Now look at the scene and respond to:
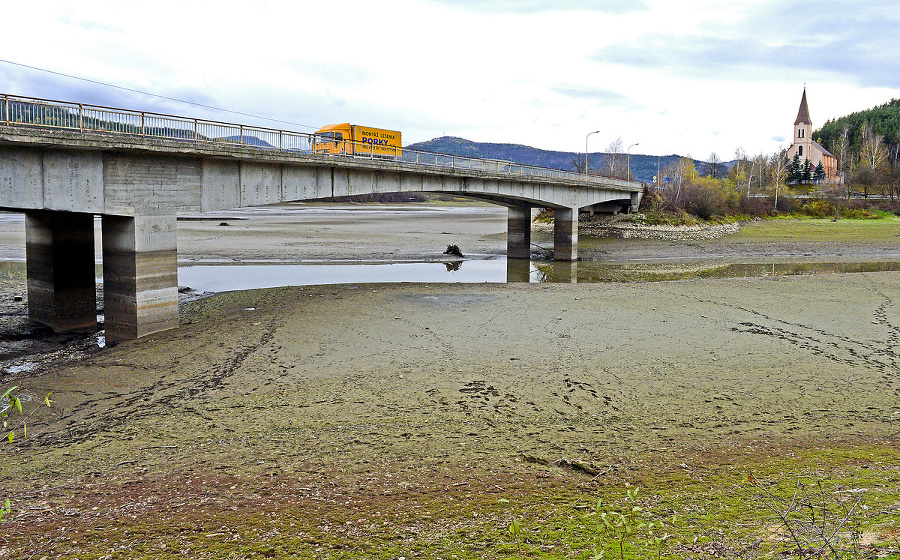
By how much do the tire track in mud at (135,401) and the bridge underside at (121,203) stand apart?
4079mm

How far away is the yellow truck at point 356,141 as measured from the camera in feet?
84.0

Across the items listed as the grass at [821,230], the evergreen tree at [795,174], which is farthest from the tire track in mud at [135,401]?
the evergreen tree at [795,174]

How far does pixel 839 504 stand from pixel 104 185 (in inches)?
682

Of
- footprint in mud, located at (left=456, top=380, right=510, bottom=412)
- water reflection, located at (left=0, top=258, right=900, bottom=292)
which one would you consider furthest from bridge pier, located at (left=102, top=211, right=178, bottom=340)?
footprint in mud, located at (left=456, top=380, right=510, bottom=412)

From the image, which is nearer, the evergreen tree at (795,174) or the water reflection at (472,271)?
the water reflection at (472,271)

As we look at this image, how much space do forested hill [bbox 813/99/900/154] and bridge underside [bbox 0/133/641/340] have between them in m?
141

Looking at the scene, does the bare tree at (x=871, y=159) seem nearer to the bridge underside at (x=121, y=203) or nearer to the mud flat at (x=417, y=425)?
the mud flat at (x=417, y=425)

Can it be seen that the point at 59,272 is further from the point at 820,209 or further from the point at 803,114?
the point at 803,114

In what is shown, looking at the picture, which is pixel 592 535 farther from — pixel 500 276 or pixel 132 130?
pixel 500 276

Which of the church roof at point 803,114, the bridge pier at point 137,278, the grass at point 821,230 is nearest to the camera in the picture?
the bridge pier at point 137,278

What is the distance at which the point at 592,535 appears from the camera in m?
6.24

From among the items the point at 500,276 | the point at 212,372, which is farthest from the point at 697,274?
the point at 212,372

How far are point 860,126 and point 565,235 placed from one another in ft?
430

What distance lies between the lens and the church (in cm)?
12662
